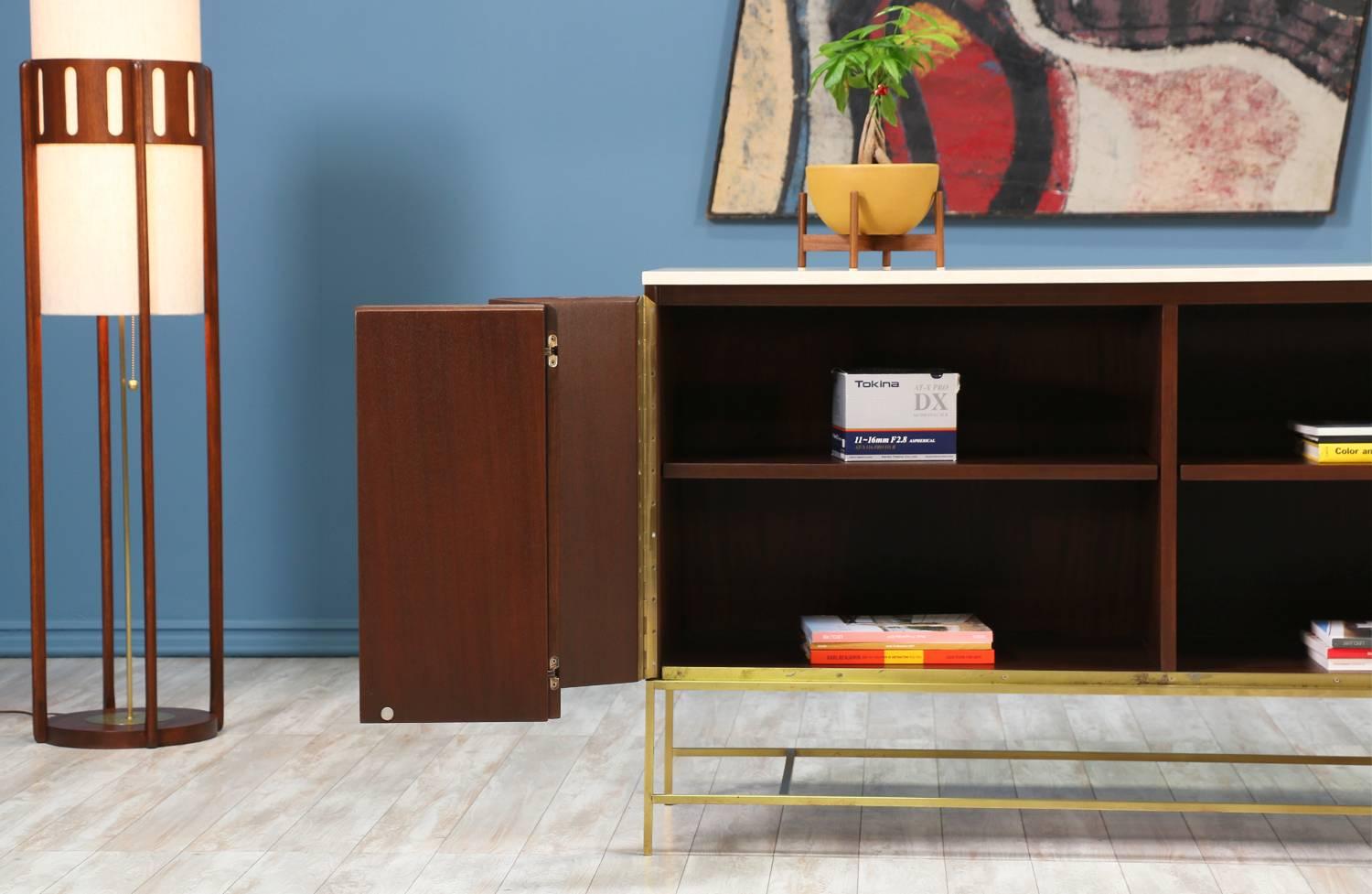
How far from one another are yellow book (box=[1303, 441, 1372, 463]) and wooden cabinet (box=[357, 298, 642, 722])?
1.11 meters

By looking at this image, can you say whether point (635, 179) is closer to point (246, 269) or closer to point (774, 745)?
point (246, 269)

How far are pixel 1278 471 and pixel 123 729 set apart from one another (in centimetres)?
238

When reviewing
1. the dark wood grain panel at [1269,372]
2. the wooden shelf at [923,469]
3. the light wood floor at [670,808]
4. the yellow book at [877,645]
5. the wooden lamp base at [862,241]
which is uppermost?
the wooden lamp base at [862,241]

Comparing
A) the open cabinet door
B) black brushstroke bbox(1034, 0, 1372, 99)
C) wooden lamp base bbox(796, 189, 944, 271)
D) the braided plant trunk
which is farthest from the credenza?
black brushstroke bbox(1034, 0, 1372, 99)

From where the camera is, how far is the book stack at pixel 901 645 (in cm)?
261

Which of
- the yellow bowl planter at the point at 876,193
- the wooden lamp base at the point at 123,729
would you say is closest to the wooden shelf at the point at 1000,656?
the yellow bowl planter at the point at 876,193

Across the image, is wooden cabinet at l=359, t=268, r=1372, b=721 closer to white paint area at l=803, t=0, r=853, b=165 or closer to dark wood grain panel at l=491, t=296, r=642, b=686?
dark wood grain panel at l=491, t=296, r=642, b=686

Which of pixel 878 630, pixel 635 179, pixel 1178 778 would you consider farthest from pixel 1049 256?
pixel 878 630

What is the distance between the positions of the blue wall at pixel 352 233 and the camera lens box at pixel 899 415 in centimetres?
159

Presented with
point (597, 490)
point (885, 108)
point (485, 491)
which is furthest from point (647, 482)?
point (885, 108)

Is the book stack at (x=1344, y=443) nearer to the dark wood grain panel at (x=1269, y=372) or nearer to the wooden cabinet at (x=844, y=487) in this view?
the wooden cabinet at (x=844, y=487)

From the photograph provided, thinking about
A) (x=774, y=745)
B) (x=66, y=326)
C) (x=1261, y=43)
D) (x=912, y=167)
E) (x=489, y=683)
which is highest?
(x=1261, y=43)

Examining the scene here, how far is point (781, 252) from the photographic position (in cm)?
415

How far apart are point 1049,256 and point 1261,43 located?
0.73 meters
